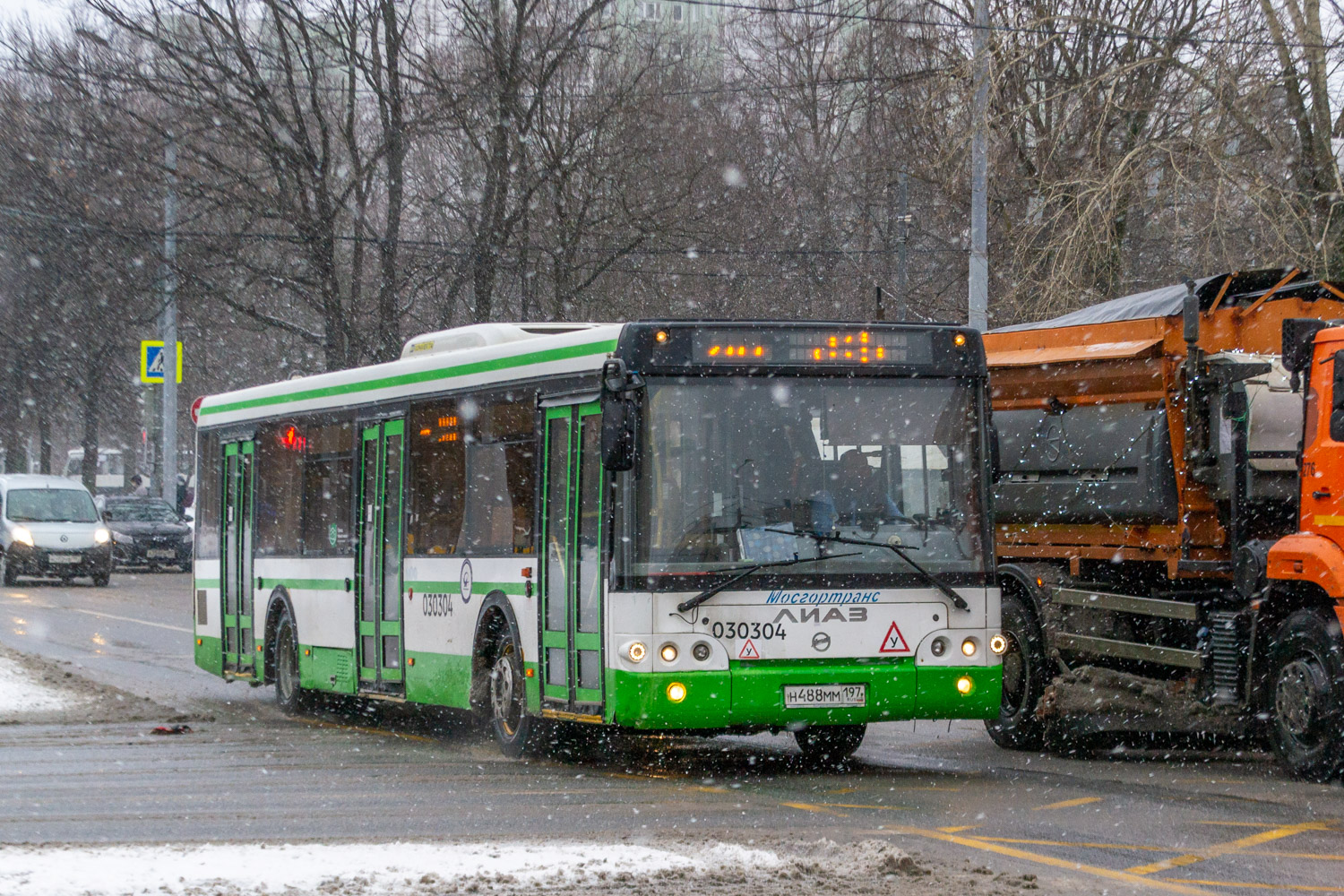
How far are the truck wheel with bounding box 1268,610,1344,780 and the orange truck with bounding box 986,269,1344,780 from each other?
1 centimetres

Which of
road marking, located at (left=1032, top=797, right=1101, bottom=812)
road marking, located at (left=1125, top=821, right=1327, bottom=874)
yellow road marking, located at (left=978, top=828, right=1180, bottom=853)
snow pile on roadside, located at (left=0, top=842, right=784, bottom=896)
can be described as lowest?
road marking, located at (left=1032, top=797, right=1101, bottom=812)

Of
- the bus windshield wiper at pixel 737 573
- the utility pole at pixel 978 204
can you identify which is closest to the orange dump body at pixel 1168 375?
the bus windshield wiper at pixel 737 573

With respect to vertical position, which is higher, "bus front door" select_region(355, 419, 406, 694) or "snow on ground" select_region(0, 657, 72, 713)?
"bus front door" select_region(355, 419, 406, 694)

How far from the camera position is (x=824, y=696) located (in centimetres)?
1093

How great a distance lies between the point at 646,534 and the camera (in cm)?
1077

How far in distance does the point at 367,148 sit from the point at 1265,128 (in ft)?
61.8

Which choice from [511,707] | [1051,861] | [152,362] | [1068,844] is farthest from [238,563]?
[152,362]

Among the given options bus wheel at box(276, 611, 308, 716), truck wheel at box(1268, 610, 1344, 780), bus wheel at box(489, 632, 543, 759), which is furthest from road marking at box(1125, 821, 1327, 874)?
bus wheel at box(276, 611, 308, 716)

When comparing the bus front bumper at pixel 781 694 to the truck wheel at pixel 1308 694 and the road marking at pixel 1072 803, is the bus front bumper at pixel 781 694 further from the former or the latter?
the truck wheel at pixel 1308 694

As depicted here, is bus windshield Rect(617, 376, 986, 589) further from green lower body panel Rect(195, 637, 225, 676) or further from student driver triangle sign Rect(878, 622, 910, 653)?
green lower body panel Rect(195, 637, 225, 676)

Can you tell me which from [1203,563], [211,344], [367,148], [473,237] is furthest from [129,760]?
[211,344]

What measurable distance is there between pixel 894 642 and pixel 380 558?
4.62 meters

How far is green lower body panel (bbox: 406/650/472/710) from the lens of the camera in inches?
508

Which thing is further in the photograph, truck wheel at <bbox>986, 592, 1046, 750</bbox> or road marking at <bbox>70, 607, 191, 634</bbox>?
road marking at <bbox>70, 607, 191, 634</bbox>
